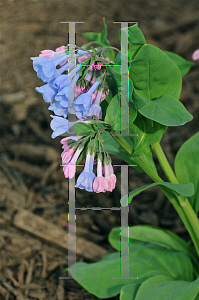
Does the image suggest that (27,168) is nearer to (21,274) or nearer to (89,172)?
(21,274)

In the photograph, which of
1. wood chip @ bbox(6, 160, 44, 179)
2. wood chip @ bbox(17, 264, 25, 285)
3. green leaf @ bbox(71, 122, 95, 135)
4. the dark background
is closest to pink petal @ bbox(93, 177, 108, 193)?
green leaf @ bbox(71, 122, 95, 135)

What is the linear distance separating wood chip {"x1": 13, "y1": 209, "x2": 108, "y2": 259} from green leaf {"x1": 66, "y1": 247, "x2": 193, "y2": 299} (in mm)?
367

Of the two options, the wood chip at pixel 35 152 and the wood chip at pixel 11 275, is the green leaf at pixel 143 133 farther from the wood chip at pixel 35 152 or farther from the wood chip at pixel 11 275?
the wood chip at pixel 35 152

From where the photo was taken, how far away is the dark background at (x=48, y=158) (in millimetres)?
1291

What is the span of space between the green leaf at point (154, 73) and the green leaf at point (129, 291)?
551 millimetres

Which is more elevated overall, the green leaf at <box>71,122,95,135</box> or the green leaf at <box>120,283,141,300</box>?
→ the green leaf at <box>71,122,95,135</box>

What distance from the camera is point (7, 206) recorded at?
4.91 ft

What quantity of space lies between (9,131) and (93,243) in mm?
840

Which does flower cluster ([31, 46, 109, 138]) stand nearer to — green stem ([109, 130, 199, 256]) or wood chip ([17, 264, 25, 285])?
green stem ([109, 130, 199, 256])

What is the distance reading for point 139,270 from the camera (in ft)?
3.02

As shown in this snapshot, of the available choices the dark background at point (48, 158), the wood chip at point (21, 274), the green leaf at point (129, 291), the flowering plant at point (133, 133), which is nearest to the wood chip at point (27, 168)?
the dark background at point (48, 158)

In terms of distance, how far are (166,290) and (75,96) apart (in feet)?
1.88

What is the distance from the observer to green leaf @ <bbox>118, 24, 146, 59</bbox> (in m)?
0.66

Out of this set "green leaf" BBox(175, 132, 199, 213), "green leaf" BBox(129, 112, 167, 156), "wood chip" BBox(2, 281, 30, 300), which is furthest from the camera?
"wood chip" BBox(2, 281, 30, 300)
